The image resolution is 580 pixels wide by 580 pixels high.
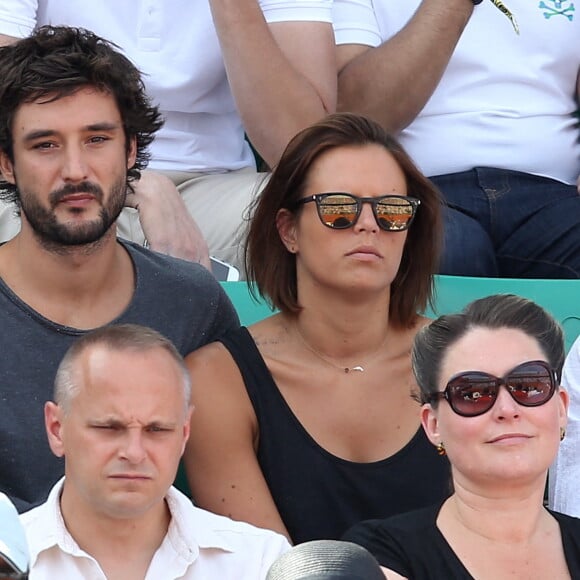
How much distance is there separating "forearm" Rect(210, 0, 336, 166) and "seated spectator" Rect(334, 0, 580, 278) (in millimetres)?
163

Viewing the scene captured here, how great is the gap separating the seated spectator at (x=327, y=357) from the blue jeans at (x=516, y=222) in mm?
563

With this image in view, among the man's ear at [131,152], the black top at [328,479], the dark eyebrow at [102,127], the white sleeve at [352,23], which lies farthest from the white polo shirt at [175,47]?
the black top at [328,479]

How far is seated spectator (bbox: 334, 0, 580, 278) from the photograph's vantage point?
318cm

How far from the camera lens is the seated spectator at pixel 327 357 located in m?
2.39

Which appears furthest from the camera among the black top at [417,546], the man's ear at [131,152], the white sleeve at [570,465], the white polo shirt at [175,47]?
the white polo shirt at [175,47]

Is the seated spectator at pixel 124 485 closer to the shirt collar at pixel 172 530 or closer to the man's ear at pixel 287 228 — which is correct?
the shirt collar at pixel 172 530

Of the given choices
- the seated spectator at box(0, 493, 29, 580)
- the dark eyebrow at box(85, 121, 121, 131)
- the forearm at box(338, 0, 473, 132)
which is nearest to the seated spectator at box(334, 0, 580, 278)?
the forearm at box(338, 0, 473, 132)

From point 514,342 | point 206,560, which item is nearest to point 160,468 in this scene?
point 206,560

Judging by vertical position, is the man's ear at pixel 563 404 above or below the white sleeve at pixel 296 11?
below

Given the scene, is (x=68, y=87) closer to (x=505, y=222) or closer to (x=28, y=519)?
(x=28, y=519)

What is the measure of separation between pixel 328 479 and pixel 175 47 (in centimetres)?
132

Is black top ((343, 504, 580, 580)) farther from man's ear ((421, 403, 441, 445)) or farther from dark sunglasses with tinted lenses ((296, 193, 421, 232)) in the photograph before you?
dark sunglasses with tinted lenses ((296, 193, 421, 232))

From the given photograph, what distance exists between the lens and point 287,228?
2.59 metres

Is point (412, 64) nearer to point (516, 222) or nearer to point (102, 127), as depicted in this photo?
point (516, 222)
